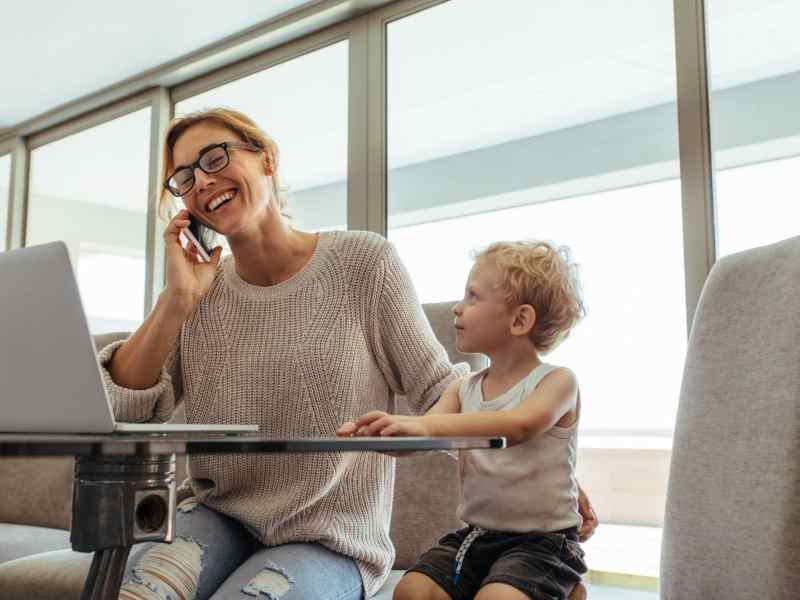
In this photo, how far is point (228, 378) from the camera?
1.44 metres

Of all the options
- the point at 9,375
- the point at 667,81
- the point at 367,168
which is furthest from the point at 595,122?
the point at 9,375

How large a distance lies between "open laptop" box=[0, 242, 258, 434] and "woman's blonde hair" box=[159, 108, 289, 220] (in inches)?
28.1

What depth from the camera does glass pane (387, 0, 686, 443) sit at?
249 cm

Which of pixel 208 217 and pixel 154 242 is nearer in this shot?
pixel 208 217

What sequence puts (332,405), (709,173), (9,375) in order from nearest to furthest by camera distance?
(9,375)
(332,405)
(709,173)

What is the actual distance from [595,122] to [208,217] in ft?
5.45

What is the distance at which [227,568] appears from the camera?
4.25 ft

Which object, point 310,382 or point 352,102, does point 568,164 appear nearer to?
point 352,102

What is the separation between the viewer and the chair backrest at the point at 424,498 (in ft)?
5.42

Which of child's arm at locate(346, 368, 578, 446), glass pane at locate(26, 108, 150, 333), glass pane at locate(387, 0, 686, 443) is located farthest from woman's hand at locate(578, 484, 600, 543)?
glass pane at locate(26, 108, 150, 333)

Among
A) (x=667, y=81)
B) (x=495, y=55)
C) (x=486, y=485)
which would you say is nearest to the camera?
(x=486, y=485)

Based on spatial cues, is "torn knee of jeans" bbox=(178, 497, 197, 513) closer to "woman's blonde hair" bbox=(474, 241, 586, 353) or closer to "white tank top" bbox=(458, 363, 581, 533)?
"white tank top" bbox=(458, 363, 581, 533)

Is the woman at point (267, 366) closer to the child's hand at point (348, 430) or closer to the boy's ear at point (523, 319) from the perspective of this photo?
the boy's ear at point (523, 319)

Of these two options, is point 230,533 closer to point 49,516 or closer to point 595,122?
point 49,516
